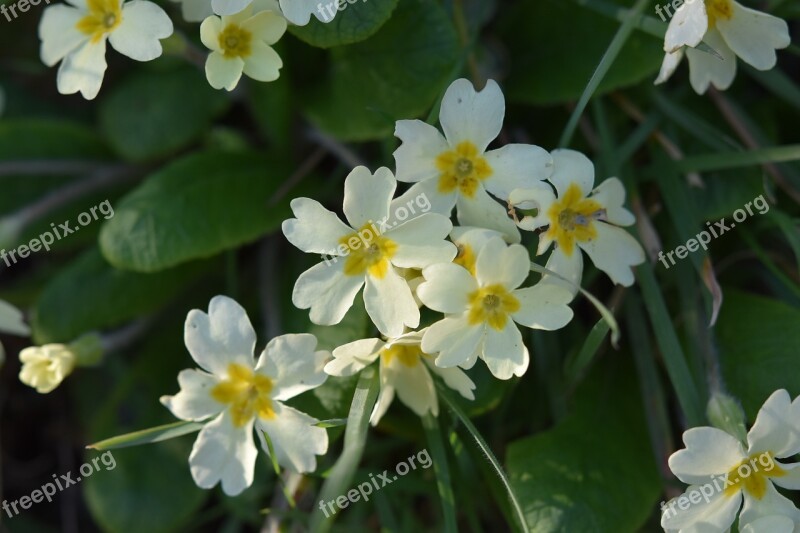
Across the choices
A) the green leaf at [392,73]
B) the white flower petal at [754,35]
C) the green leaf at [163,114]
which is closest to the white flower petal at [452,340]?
the green leaf at [392,73]

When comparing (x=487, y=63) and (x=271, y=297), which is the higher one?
(x=487, y=63)

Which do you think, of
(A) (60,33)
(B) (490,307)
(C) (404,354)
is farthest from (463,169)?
(A) (60,33)

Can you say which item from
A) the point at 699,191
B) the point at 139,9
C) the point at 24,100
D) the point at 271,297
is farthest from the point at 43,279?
the point at 699,191

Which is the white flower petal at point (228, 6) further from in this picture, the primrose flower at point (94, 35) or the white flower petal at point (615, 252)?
the white flower petal at point (615, 252)

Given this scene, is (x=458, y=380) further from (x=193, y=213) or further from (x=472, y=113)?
(x=193, y=213)

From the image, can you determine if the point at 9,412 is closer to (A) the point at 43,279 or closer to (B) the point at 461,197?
(A) the point at 43,279

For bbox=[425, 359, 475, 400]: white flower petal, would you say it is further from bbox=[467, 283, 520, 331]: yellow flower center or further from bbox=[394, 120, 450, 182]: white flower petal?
bbox=[394, 120, 450, 182]: white flower petal
